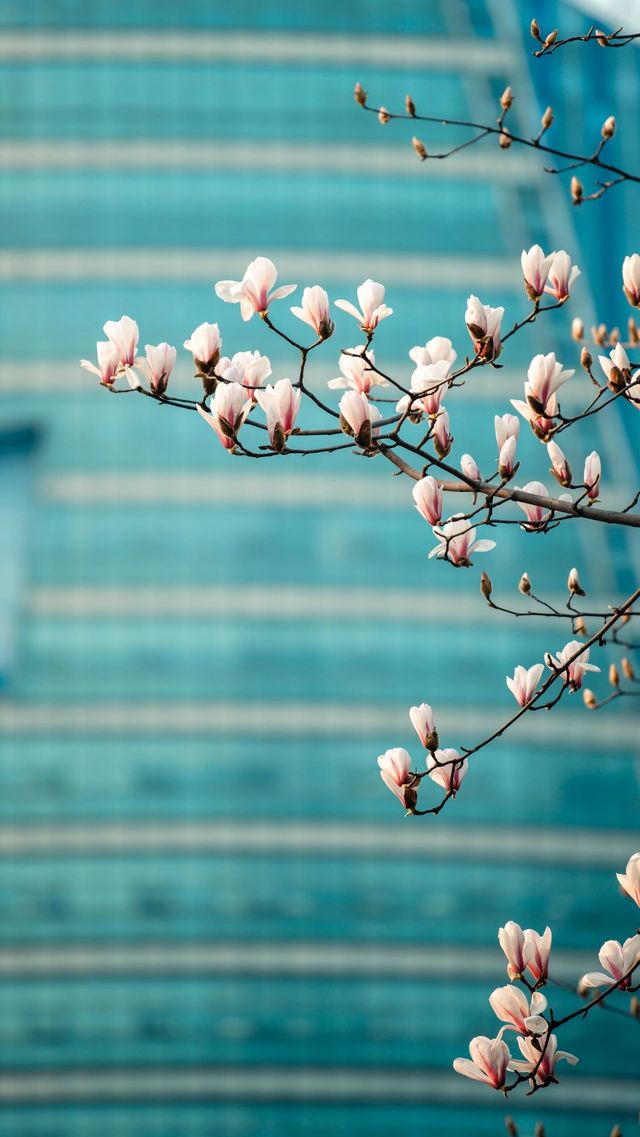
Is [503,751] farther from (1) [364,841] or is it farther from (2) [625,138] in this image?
(2) [625,138]

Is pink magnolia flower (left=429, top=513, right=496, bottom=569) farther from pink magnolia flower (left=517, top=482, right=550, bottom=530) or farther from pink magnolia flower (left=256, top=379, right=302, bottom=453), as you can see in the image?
pink magnolia flower (left=256, top=379, right=302, bottom=453)

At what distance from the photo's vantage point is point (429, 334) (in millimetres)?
26125

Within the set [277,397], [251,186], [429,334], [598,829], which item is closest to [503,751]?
[598,829]

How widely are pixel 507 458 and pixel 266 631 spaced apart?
2232cm

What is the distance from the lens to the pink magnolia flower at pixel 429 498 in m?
3.11

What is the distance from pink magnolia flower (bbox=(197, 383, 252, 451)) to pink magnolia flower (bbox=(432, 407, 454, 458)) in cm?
50

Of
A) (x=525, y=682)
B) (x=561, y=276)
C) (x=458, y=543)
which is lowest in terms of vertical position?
(x=525, y=682)

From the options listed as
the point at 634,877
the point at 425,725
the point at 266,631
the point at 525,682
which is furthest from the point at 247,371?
the point at 266,631

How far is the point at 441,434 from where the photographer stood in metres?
3.21

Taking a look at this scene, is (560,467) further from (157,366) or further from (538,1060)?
(538,1060)

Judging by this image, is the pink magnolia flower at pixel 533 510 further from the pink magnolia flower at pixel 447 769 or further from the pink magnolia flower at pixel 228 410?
the pink magnolia flower at pixel 228 410

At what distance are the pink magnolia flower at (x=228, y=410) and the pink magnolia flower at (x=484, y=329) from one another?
570 mm

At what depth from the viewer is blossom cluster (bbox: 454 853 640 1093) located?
3.02 metres

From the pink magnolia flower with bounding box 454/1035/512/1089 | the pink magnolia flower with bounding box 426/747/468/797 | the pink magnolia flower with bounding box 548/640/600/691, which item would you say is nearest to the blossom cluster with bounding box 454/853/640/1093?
the pink magnolia flower with bounding box 454/1035/512/1089
